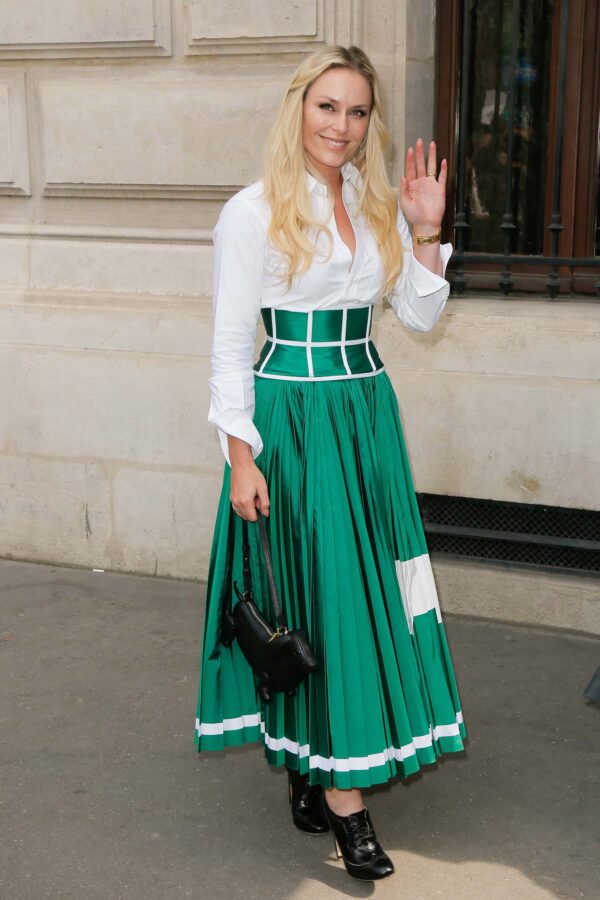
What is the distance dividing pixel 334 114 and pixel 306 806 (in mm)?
1831

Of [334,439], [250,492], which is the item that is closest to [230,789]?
[250,492]

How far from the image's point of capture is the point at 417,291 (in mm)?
3195

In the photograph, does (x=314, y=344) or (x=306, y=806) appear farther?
(x=306, y=806)

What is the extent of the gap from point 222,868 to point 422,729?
63 centimetres

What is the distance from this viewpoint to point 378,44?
15.7 feet

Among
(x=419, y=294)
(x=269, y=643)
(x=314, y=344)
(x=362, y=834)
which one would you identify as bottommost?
(x=362, y=834)

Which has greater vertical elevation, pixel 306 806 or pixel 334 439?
pixel 334 439

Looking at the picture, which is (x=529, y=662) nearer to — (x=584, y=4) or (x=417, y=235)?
(x=417, y=235)

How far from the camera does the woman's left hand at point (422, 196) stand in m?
3.16

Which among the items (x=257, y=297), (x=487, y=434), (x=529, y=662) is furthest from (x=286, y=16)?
(x=529, y=662)

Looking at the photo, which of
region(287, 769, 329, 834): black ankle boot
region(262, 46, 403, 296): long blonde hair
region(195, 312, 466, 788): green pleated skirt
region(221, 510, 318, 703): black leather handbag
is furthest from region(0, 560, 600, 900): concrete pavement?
region(262, 46, 403, 296): long blonde hair

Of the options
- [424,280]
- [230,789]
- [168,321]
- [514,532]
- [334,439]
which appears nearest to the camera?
[334,439]

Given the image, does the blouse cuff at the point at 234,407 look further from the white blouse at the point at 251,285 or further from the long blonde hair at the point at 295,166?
the long blonde hair at the point at 295,166

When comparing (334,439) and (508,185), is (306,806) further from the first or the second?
(508,185)
